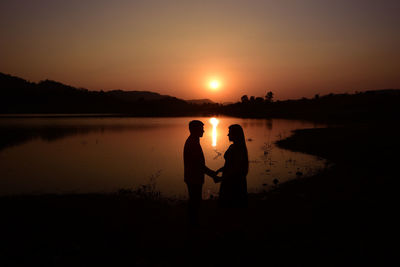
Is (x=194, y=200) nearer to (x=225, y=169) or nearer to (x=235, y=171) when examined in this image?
(x=225, y=169)

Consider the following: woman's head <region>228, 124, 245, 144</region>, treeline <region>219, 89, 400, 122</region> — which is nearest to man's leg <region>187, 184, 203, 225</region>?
woman's head <region>228, 124, 245, 144</region>

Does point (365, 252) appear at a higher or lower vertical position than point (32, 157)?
higher

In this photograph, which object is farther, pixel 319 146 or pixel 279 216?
pixel 319 146

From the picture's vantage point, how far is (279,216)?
29.9 feet

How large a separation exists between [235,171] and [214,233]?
2084 millimetres

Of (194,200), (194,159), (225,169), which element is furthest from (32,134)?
(225,169)

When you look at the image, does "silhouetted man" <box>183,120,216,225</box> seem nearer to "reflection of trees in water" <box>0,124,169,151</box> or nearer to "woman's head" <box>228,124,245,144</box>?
"woman's head" <box>228,124,245,144</box>

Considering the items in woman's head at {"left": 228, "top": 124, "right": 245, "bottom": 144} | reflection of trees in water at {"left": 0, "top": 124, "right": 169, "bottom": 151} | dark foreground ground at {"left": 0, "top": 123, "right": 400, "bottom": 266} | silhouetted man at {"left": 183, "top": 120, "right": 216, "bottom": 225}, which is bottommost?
reflection of trees in water at {"left": 0, "top": 124, "right": 169, "bottom": 151}

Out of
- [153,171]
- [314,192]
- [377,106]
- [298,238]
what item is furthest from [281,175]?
[377,106]

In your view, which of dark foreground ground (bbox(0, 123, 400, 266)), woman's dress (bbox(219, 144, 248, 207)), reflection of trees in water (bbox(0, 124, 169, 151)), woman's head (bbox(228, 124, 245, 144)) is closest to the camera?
dark foreground ground (bbox(0, 123, 400, 266))

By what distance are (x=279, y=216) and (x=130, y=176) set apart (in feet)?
45.0

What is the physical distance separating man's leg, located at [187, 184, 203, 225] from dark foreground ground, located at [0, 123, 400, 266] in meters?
0.28

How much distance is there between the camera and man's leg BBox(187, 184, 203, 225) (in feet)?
22.1

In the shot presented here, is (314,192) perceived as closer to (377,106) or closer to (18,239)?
(18,239)
